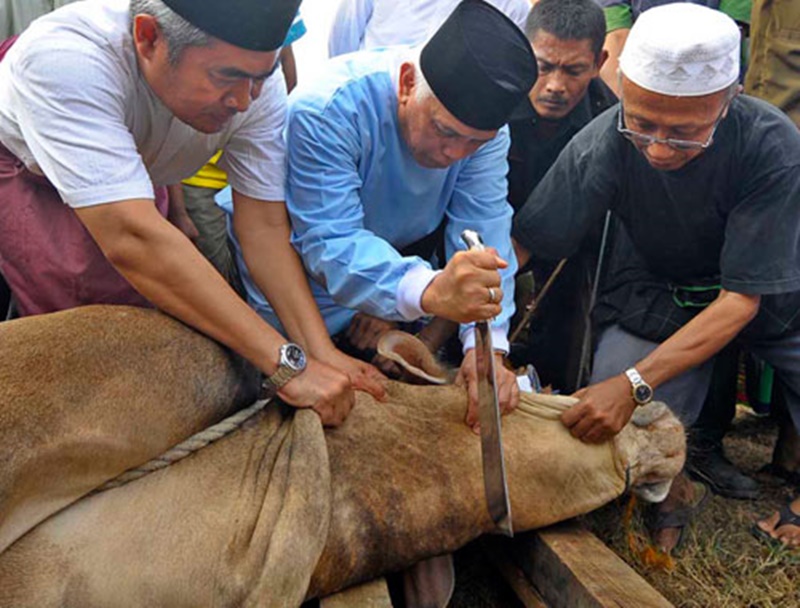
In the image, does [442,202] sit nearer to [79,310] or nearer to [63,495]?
[79,310]

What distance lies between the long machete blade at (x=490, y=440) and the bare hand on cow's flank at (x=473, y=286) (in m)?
0.04

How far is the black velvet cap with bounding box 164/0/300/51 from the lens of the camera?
214cm

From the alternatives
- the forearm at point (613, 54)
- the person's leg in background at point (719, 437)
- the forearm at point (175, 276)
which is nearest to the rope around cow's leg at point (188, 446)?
the forearm at point (175, 276)

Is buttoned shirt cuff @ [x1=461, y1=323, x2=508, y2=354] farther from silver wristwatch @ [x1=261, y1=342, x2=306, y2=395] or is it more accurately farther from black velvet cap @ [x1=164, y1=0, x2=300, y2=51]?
black velvet cap @ [x1=164, y1=0, x2=300, y2=51]

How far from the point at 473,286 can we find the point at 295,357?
0.48 m

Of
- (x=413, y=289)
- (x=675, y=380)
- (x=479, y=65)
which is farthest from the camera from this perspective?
(x=675, y=380)

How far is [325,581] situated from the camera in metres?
2.25

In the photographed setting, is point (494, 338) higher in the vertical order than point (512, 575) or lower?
higher

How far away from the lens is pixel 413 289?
8.59 ft

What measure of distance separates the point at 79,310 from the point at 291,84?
2.29 meters

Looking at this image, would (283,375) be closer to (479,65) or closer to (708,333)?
(479,65)

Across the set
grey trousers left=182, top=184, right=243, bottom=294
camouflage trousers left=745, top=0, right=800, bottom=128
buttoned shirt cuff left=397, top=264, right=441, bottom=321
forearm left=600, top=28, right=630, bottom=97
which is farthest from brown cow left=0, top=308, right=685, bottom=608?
forearm left=600, top=28, right=630, bottom=97

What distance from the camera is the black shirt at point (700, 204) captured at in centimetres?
322

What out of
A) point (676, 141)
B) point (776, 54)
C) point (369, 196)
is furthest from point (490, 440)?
point (776, 54)
